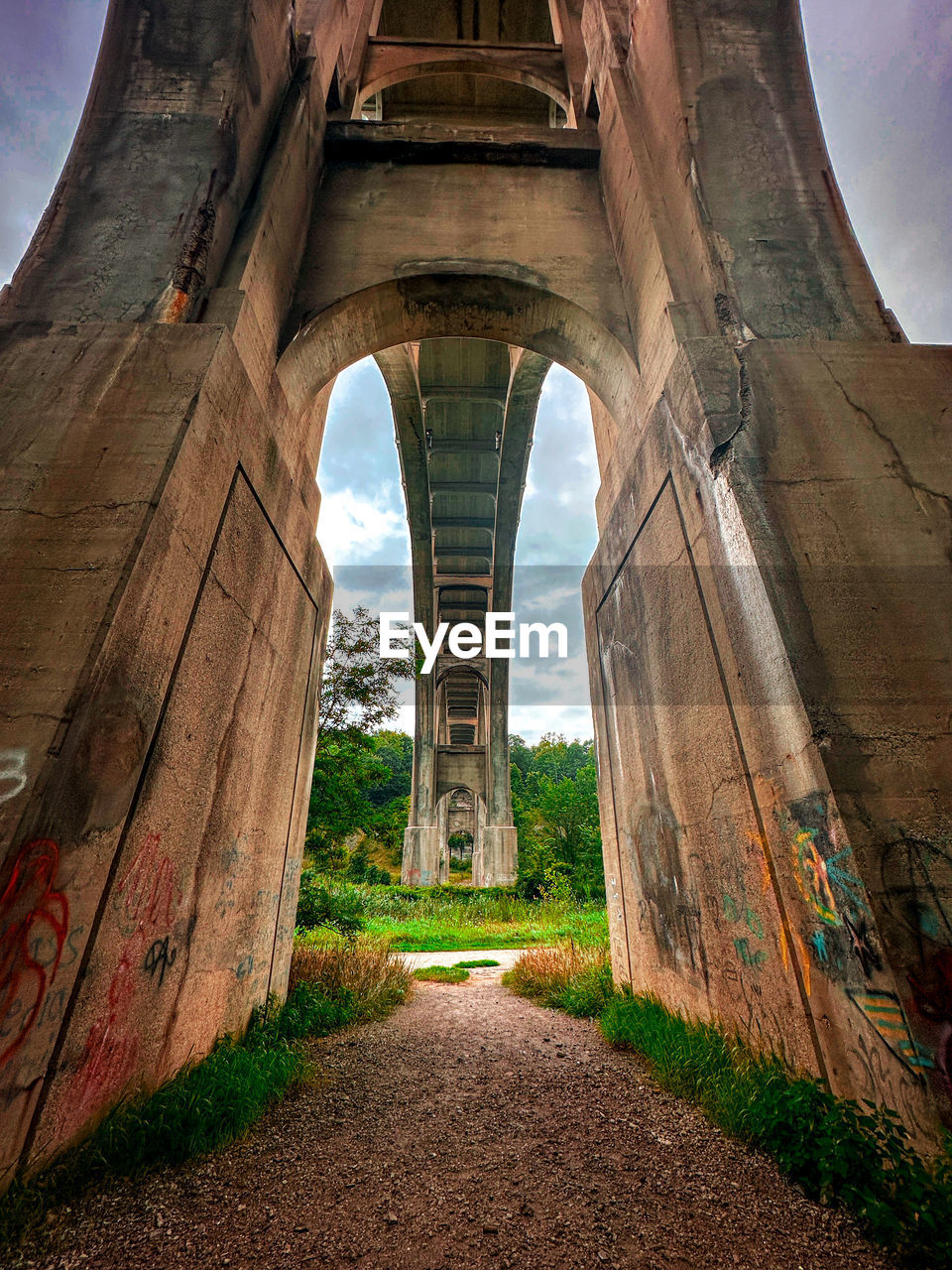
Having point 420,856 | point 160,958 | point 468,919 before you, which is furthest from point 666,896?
point 420,856

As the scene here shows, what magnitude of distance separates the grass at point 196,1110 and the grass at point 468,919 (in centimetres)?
744

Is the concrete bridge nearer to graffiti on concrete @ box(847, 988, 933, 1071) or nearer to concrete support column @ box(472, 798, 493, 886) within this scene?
graffiti on concrete @ box(847, 988, 933, 1071)

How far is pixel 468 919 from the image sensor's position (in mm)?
17859

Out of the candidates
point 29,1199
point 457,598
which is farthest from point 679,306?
point 457,598

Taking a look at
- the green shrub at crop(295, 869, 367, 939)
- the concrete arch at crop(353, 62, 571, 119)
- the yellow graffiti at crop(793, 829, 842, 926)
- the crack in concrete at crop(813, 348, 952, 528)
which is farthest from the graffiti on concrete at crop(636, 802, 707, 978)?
the concrete arch at crop(353, 62, 571, 119)

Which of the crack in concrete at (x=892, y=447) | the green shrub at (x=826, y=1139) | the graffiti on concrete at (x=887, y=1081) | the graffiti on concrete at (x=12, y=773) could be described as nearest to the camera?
the green shrub at (x=826, y=1139)

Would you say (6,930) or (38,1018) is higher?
(6,930)

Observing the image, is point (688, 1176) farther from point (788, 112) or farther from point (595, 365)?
point (788, 112)

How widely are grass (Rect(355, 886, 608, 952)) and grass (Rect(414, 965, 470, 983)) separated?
3389mm

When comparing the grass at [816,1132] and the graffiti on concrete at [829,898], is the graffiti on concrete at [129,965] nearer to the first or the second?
the grass at [816,1132]

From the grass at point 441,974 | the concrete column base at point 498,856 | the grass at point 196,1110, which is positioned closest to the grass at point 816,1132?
the grass at point 196,1110

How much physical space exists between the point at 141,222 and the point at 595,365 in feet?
13.4

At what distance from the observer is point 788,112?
4.93 metres

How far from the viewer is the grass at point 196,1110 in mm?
2271
